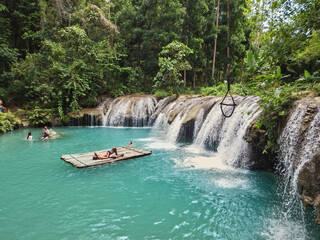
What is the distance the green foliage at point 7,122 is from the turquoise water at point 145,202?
24.5 ft

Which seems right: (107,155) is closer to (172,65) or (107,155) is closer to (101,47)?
(172,65)

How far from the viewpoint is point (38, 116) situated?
17000 mm

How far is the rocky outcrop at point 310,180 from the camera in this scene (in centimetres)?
414

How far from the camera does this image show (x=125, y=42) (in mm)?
24984

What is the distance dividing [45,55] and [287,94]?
2082 centimetres

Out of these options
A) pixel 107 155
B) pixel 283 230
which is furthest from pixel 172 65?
pixel 283 230

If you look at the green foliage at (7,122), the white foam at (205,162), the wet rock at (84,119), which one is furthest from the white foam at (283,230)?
the green foliage at (7,122)

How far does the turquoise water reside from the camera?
4.14 meters

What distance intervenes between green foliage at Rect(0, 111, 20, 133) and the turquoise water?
7468 mm

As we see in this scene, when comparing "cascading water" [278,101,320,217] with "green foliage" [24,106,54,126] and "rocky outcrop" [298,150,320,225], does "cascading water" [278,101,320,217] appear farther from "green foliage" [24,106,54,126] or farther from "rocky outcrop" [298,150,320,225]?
"green foliage" [24,106,54,126]

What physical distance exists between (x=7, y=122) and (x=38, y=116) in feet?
7.89

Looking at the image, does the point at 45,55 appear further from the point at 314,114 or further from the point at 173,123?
the point at 314,114

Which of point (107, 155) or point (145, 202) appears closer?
point (145, 202)

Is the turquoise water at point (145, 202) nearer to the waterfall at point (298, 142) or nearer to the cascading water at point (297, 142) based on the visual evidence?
the waterfall at point (298, 142)
